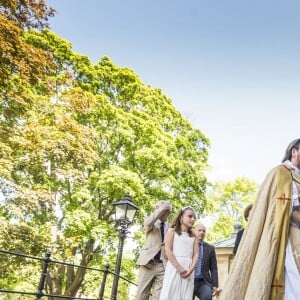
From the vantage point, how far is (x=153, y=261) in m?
6.09

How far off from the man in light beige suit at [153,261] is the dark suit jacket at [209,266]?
1.97 ft

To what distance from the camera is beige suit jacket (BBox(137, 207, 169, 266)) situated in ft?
19.9

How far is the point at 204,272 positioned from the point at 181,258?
71 centimetres

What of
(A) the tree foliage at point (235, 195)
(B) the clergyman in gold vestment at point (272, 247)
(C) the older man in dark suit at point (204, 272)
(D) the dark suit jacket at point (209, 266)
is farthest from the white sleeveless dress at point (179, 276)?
(A) the tree foliage at point (235, 195)

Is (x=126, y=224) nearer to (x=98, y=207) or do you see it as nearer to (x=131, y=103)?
(x=98, y=207)

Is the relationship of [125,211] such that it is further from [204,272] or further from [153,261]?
[204,272]

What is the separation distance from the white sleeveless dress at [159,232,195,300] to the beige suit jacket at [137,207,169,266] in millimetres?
606

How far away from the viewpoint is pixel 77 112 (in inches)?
655

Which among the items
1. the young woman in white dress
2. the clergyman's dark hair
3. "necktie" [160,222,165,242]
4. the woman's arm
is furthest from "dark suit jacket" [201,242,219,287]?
the clergyman's dark hair

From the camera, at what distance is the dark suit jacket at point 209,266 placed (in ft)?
19.6

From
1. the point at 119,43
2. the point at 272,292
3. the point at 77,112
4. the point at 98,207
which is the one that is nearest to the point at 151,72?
the point at 119,43

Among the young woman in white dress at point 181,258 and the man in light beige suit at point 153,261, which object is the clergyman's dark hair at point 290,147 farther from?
the man in light beige suit at point 153,261

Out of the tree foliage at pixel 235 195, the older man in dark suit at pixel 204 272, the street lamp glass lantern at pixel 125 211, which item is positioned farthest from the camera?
the tree foliage at pixel 235 195

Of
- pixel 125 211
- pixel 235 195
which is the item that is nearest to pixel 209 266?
pixel 125 211
